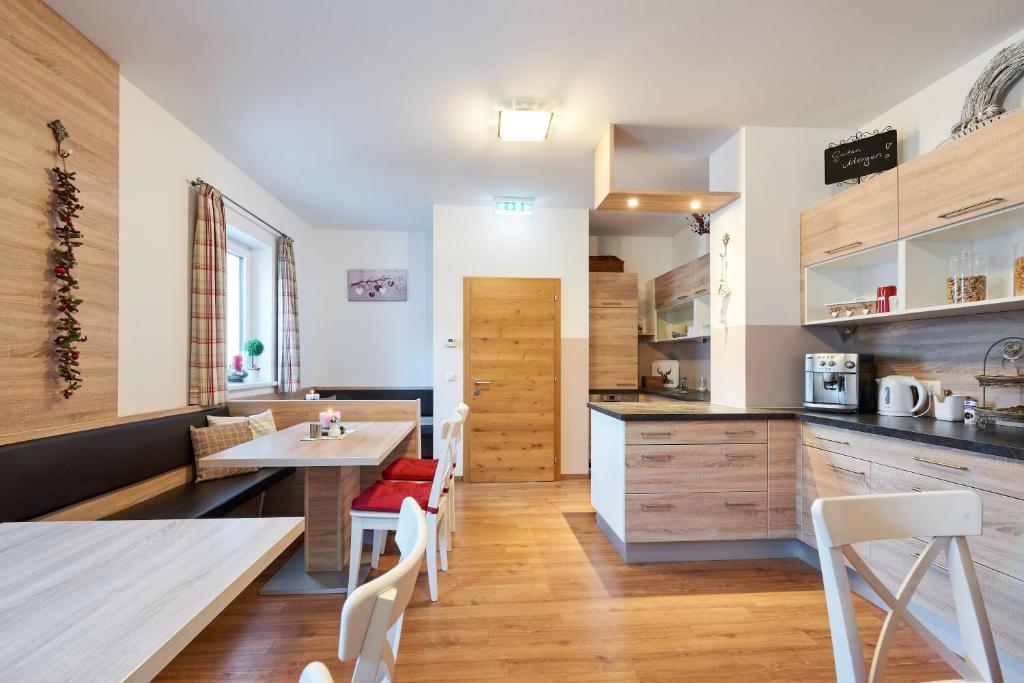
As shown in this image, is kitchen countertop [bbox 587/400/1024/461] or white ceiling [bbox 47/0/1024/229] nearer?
kitchen countertop [bbox 587/400/1024/461]

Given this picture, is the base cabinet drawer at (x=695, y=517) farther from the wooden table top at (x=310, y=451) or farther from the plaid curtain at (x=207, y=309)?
the plaid curtain at (x=207, y=309)

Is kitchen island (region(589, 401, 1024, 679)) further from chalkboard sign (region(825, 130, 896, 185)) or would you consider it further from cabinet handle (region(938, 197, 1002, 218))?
chalkboard sign (region(825, 130, 896, 185))


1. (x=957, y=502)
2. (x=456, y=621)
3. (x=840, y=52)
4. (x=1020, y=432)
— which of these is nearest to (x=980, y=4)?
(x=840, y=52)

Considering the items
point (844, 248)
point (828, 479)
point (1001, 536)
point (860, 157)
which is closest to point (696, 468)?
point (828, 479)

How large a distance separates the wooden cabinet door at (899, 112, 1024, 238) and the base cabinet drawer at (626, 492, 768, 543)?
1.61m

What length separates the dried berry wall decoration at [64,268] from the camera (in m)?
2.07

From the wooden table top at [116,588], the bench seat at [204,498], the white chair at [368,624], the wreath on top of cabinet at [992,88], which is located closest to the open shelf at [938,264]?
the wreath on top of cabinet at [992,88]

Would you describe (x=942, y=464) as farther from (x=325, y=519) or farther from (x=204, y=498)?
(x=204, y=498)

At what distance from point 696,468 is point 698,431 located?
0.68ft

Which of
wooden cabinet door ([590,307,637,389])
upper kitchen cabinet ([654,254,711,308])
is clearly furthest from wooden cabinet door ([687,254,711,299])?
wooden cabinet door ([590,307,637,389])

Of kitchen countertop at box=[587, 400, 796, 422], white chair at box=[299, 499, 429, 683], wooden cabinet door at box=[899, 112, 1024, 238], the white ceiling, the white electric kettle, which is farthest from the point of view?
kitchen countertop at box=[587, 400, 796, 422]

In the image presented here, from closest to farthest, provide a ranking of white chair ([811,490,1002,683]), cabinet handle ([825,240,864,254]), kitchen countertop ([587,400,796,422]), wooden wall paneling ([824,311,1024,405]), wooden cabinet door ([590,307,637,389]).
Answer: white chair ([811,490,1002,683]), wooden wall paneling ([824,311,1024,405]), cabinet handle ([825,240,864,254]), kitchen countertop ([587,400,796,422]), wooden cabinet door ([590,307,637,389])

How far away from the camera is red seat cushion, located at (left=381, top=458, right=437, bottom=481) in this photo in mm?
2891

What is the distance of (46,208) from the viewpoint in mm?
2049
